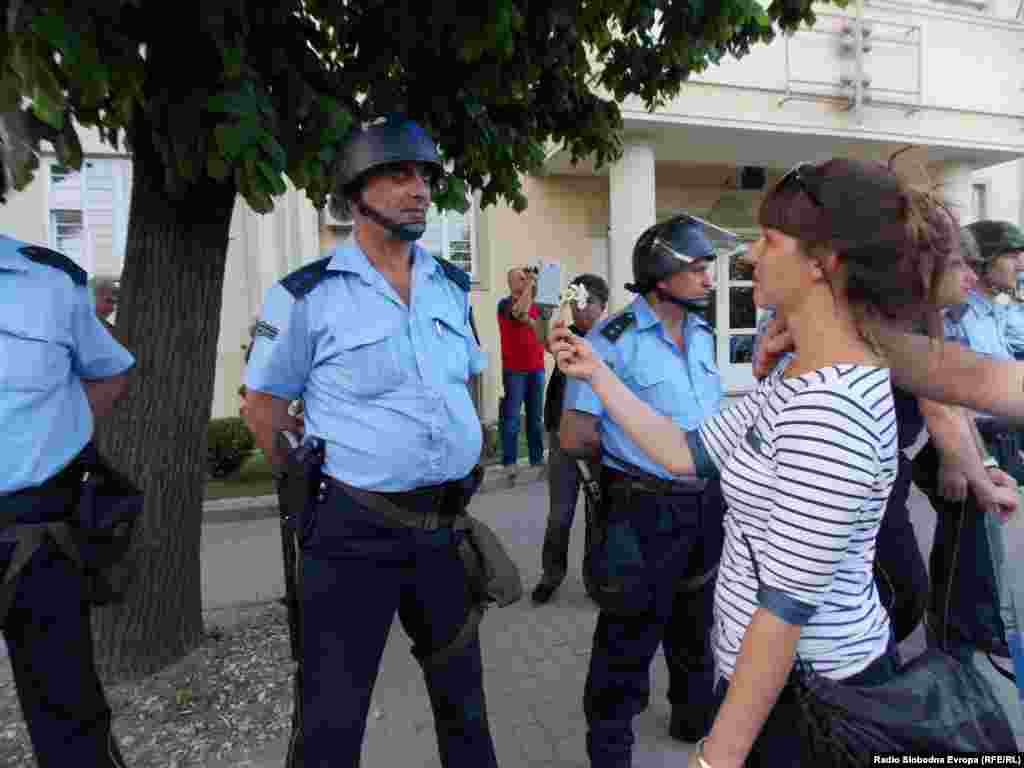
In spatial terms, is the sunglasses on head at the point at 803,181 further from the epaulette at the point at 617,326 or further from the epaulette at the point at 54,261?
the epaulette at the point at 54,261

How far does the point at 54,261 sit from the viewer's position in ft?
7.13

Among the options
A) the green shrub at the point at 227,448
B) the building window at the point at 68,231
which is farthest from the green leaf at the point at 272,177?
the building window at the point at 68,231

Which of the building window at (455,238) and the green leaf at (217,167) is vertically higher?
the building window at (455,238)

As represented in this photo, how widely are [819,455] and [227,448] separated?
701cm

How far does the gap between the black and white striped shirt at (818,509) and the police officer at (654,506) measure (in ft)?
3.26

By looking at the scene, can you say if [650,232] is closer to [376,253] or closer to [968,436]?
[376,253]

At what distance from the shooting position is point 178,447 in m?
3.32

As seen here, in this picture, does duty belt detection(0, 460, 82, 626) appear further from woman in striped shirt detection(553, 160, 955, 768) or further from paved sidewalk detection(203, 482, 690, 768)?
woman in striped shirt detection(553, 160, 955, 768)

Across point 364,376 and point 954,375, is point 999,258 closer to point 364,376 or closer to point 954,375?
point 954,375

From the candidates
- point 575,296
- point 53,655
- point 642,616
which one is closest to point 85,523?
point 53,655

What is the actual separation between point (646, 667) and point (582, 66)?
2.76m

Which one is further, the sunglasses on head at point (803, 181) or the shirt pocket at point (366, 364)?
the shirt pocket at point (366, 364)

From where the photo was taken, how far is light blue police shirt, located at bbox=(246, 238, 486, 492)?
2.03m

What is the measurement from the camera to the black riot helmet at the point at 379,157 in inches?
85.3
